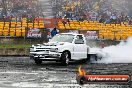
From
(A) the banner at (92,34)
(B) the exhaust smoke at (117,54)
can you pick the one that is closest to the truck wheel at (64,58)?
(B) the exhaust smoke at (117,54)

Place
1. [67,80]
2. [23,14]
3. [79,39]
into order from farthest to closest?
1. [23,14]
2. [79,39]
3. [67,80]

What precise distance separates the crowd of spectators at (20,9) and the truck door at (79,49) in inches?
775

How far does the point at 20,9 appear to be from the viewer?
46531mm

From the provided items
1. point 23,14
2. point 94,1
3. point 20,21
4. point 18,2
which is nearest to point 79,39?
point 20,21

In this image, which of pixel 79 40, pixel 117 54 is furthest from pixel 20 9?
pixel 79 40

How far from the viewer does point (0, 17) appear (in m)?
41.8

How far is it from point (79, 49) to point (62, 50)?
1.73 m

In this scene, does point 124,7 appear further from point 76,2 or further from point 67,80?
point 67,80

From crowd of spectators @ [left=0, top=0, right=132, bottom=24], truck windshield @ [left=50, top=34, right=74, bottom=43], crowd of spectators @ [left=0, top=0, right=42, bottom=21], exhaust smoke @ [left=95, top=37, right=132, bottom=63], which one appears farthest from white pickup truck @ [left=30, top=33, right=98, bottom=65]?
crowd of spectators @ [left=0, top=0, right=42, bottom=21]

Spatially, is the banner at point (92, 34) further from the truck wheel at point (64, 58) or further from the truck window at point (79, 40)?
the truck wheel at point (64, 58)

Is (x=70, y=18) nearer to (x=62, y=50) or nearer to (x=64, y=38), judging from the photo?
(x=64, y=38)

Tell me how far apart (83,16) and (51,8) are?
4.03 m

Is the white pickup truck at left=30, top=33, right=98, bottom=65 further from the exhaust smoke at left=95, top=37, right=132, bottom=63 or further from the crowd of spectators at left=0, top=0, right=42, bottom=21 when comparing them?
the crowd of spectators at left=0, top=0, right=42, bottom=21

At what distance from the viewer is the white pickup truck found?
21.4 metres
